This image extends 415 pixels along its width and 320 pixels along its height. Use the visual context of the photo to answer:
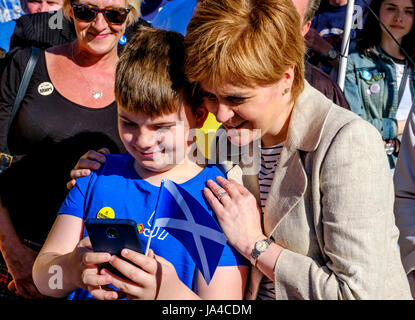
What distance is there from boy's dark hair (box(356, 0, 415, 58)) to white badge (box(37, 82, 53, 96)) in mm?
2158

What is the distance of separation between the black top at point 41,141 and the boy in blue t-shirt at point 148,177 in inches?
20.0

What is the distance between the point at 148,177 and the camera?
5.97 feet

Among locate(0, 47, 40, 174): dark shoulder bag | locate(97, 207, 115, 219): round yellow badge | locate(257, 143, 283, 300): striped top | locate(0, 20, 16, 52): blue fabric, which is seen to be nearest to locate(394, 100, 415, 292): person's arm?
locate(257, 143, 283, 300): striped top

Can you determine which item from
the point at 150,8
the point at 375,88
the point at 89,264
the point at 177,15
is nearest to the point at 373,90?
the point at 375,88

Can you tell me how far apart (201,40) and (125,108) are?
1.11 ft

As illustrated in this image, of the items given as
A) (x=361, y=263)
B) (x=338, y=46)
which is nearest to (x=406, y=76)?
(x=338, y=46)

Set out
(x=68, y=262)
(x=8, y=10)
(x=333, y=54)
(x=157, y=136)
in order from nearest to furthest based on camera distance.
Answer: (x=68, y=262), (x=157, y=136), (x=333, y=54), (x=8, y=10)

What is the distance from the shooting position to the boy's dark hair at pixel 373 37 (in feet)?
11.4

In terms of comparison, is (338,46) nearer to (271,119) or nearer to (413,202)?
(413,202)

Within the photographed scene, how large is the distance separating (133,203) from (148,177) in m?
0.12

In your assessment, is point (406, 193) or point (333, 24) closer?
point (406, 193)

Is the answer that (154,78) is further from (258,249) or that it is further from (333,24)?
(333,24)

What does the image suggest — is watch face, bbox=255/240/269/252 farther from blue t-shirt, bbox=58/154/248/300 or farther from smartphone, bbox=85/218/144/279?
smartphone, bbox=85/218/144/279

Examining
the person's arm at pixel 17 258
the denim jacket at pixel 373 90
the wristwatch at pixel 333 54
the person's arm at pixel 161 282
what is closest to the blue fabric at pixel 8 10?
the person's arm at pixel 17 258
